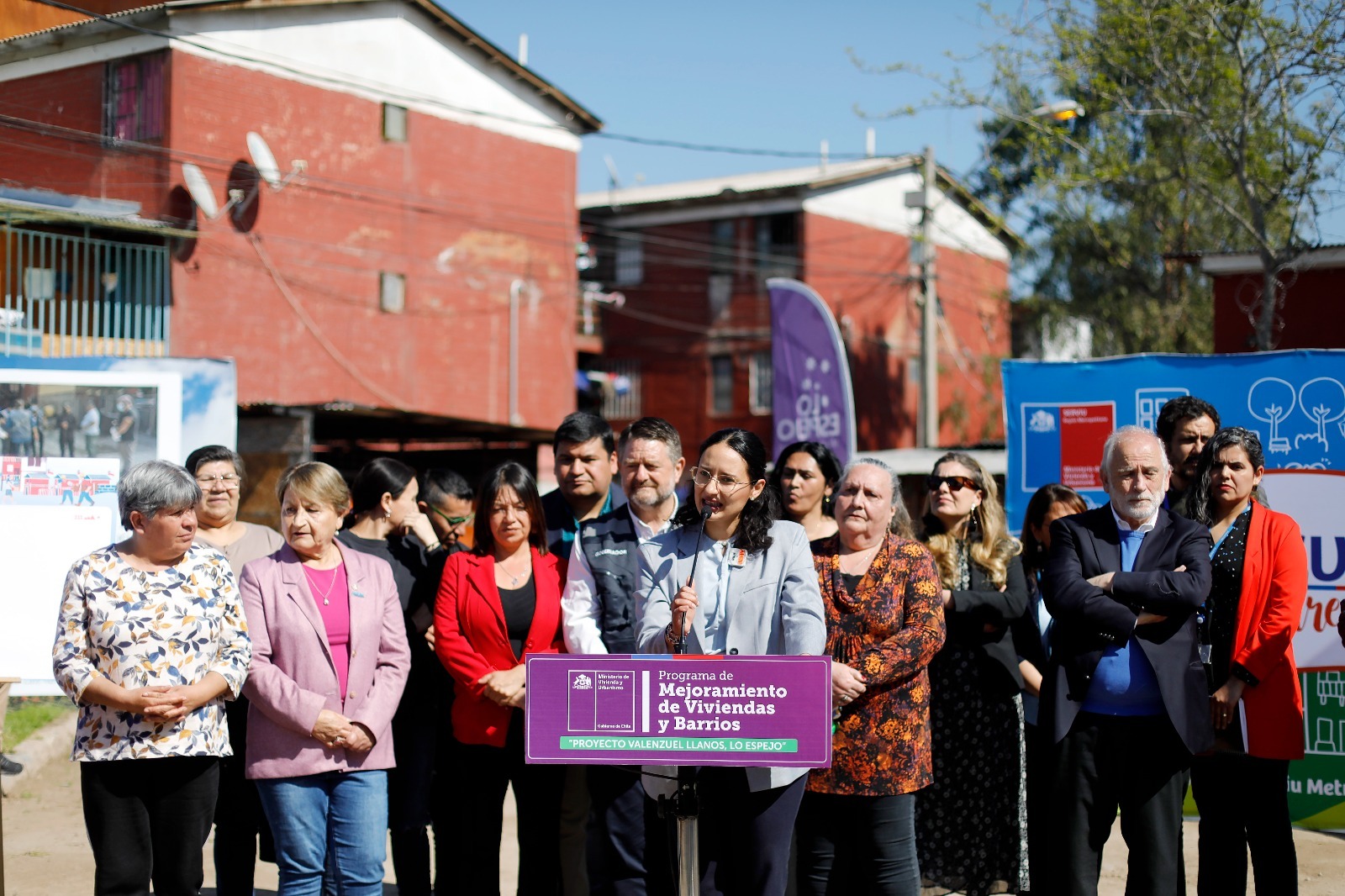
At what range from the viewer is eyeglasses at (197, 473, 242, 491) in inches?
206

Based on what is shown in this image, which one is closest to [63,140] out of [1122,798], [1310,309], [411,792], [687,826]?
[411,792]

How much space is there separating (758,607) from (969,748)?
6.28 feet

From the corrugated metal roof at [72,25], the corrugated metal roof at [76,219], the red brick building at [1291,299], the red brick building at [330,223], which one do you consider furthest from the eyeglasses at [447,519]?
the red brick building at [1291,299]

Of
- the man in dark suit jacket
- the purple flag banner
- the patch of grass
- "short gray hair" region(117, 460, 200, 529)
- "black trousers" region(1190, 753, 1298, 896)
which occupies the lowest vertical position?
the patch of grass

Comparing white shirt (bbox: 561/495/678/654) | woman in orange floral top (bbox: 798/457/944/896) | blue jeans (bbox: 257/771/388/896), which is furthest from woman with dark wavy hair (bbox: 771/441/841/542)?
blue jeans (bbox: 257/771/388/896)

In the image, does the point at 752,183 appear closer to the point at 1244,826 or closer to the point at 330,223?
the point at 330,223

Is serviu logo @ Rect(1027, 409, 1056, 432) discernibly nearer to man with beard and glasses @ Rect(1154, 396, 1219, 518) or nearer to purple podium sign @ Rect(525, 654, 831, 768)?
man with beard and glasses @ Rect(1154, 396, 1219, 518)

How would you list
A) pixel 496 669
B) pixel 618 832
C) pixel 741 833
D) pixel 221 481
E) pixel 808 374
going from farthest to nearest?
1. pixel 808 374
2. pixel 221 481
3. pixel 496 669
4. pixel 618 832
5. pixel 741 833

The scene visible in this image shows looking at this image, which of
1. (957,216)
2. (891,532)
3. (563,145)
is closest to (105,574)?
(891,532)

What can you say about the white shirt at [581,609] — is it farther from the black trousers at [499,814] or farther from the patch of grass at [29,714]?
the patch of grass at [29,714]

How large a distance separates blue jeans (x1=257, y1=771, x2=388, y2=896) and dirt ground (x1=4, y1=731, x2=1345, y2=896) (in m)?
1.67

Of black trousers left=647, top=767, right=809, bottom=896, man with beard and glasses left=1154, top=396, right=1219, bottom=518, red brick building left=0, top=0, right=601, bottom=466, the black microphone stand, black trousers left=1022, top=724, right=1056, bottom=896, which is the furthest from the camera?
red brick building left=0, top=0, right=601, bottom=466

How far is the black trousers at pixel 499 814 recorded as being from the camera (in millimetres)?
4840

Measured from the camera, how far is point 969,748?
5.47 meters
